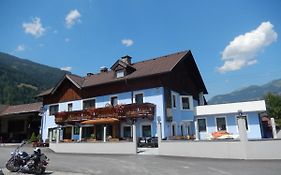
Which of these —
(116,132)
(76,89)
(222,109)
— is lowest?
(116,132)

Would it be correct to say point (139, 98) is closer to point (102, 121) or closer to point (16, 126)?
point (102, 121)

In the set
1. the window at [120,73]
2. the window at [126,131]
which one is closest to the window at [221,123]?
the window at [126,131]

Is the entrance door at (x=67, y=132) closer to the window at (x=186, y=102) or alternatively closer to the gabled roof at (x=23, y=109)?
the gabled roof at (x=23, y=109)

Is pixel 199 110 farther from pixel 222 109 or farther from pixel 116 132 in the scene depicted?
pixel 116 132

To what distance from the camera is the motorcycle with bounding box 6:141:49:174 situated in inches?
475

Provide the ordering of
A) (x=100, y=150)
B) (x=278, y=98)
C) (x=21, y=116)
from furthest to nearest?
(x=278, y=98)
(x=21, y=116)
(x=100, y=150)

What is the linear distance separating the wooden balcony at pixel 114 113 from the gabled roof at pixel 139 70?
11.0ft

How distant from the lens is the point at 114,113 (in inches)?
1047

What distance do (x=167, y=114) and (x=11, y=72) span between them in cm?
12108

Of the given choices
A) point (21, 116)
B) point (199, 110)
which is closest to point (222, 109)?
point (199, 110)

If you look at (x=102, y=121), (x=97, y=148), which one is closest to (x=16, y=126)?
(x=102, y=121)

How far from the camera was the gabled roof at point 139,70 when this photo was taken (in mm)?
27188

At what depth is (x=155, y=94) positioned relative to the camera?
1040 inches

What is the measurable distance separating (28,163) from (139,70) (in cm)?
1886
